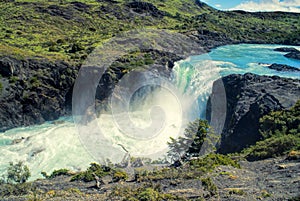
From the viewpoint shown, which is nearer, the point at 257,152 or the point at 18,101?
the point at 257,152

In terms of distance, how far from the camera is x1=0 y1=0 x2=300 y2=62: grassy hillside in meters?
48.2

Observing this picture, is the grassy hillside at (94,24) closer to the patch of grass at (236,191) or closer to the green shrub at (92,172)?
the green shrub at (92,172)

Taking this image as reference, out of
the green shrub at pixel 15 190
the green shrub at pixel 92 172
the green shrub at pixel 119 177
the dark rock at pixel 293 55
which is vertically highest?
the dark rock at pixel 293 55

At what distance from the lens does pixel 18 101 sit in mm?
34188

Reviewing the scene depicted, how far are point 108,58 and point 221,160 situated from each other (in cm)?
2541

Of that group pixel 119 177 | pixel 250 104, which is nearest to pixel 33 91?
pixel 119 177

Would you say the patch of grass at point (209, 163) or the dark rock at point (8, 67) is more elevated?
the dark rock at point (8, 67)

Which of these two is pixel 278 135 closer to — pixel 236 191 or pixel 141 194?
pixel 236 191

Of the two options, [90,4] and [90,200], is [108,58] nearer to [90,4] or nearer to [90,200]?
[90,200]

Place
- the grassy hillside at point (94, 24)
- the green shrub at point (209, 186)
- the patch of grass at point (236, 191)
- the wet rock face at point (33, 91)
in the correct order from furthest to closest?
1. the grassy hillside at point (94, 24)
2. the wet rock face at point (33, 91)
3. the green shrub at point (209, 186)
4. the patch of grass at point (236, 191)

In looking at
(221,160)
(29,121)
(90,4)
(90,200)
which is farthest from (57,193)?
(90,4)

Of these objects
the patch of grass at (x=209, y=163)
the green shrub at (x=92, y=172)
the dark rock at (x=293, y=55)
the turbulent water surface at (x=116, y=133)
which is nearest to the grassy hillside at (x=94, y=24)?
the turbulent water surface at (x=116, y=133)

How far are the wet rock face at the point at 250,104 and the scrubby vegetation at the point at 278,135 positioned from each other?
3.59 feet

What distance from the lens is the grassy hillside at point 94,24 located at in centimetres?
4822
